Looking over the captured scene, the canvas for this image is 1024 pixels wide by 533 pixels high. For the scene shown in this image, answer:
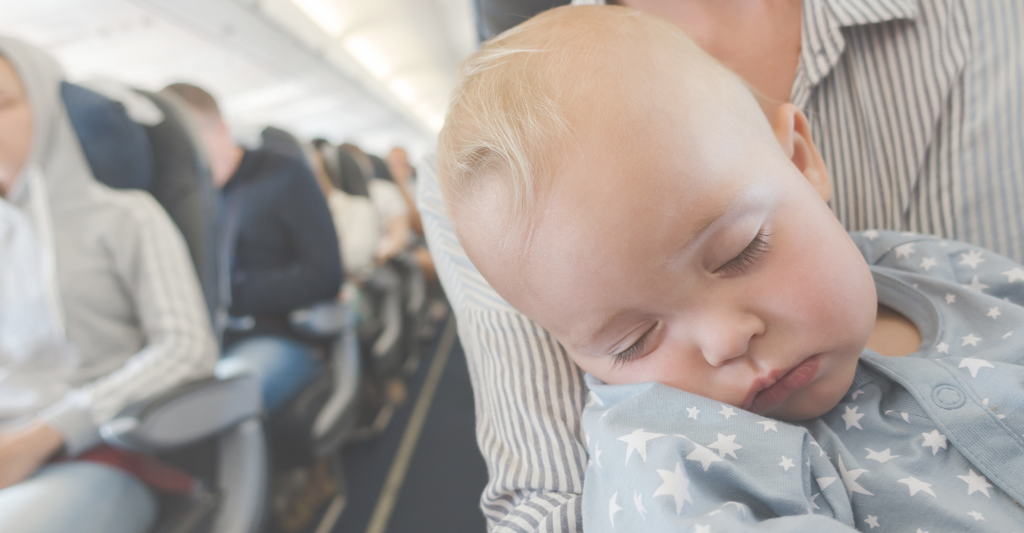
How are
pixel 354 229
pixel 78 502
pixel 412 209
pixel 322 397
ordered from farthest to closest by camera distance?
pixel 412 209 < pixel 354 229 < pixel 322 397 < pixel 78 502

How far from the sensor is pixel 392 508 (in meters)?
1.79

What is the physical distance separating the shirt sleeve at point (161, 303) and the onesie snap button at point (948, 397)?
1247 mm

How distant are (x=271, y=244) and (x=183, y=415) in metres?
1.01

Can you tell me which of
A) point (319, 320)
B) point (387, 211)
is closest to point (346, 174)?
point (387, 211)

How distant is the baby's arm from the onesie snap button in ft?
0.39

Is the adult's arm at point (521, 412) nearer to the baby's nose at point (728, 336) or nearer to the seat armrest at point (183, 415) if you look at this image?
the baby's nose at point (728, 336)

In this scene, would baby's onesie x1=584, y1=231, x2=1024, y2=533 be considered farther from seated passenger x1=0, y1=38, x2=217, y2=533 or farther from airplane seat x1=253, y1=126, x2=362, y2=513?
airplane seat x1=253, y1=126, x2=362, y2=513

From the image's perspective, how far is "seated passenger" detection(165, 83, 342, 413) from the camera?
5.46 ft

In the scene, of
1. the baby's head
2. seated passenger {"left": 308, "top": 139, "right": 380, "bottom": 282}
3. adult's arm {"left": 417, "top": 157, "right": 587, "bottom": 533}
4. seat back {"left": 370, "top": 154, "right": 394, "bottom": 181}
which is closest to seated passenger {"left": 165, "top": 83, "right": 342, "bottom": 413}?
seated passenger {"left": 308, "top": 139, "right": 380, "bottom": 282}

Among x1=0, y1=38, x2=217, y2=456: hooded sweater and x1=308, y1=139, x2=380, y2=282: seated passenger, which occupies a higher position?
x1=0, y1=38, x2=217, y2=456: hooded sweater

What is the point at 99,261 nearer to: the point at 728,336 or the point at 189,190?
the point at 189,190

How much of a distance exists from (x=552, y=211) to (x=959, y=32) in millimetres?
639

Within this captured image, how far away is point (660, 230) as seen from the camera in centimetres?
43

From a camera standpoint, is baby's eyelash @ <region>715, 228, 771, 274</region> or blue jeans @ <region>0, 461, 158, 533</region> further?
blue jeans @ <region>0, 461, 158, 533</region>
